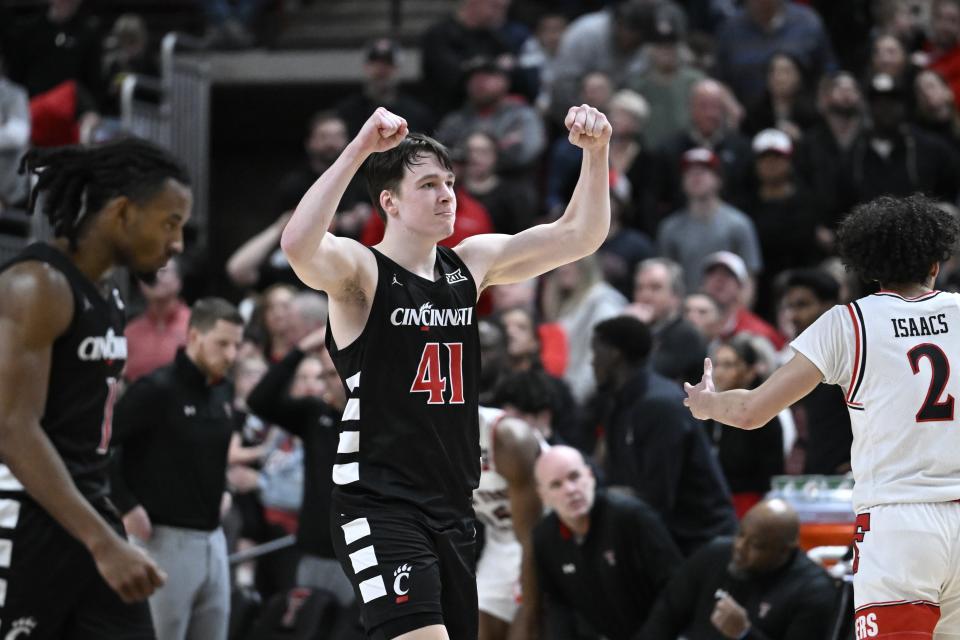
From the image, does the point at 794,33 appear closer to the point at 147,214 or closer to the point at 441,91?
the point at 441,91

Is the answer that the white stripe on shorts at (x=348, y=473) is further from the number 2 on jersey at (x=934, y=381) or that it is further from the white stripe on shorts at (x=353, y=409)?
the number 2 on jersey at (x=934, y=381)

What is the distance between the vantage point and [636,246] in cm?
1177

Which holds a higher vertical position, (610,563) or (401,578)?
(401,578)

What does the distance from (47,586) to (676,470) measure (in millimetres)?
3905

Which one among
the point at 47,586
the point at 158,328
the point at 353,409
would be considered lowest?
the point at 47,586

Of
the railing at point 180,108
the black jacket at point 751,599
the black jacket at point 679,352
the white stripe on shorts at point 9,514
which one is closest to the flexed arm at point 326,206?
the white stripe on shorts at point 9,514

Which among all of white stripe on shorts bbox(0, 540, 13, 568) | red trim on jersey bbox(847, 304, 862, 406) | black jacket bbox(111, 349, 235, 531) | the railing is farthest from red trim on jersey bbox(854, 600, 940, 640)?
the railing

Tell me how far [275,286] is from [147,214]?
6.35m

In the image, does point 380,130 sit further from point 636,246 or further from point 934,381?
point 636,246

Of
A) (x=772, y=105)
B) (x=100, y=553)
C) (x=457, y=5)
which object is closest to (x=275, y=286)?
(x=772, y=105)

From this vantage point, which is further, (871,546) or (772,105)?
(772,105)

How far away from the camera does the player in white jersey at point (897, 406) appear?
15.5 feet

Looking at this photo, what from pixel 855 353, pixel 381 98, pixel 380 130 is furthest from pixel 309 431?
pixel 381 98

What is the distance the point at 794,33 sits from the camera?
13.3 meters
